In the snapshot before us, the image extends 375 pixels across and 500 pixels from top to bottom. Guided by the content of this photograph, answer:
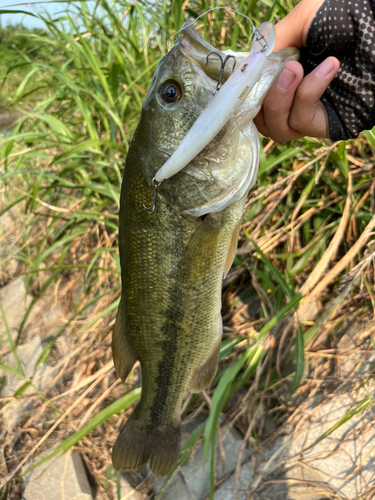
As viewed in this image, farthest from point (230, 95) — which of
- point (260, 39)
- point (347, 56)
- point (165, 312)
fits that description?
point (165, 312)

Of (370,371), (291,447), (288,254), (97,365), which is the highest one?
(288,254)

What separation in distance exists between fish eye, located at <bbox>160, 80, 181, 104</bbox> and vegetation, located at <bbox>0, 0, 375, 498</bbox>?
0.96 meters

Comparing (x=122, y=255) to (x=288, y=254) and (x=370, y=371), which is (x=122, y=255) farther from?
(x=370, y=371)

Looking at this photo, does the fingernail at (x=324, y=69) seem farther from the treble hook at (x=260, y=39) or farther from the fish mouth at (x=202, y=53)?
the treble hook at (x=260, y=39)

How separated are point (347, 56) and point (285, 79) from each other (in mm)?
281

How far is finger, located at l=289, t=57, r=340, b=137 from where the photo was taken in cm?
115

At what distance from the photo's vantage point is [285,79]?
1.18 metres

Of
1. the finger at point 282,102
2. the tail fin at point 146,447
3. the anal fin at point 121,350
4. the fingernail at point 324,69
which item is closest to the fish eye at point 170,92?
the finger at point 282,102

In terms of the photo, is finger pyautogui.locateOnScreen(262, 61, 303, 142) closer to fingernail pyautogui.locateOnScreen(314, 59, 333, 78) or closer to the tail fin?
fingernail pyautogui.locateOnScreen(314, 59, 333, 78)

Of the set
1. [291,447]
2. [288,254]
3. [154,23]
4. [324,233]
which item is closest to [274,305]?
[288,254]

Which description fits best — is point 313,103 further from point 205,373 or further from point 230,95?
point 205,373

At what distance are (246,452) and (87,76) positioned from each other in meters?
2.97

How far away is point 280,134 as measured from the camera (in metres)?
1.44

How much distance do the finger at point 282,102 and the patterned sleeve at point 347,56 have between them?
162mm
